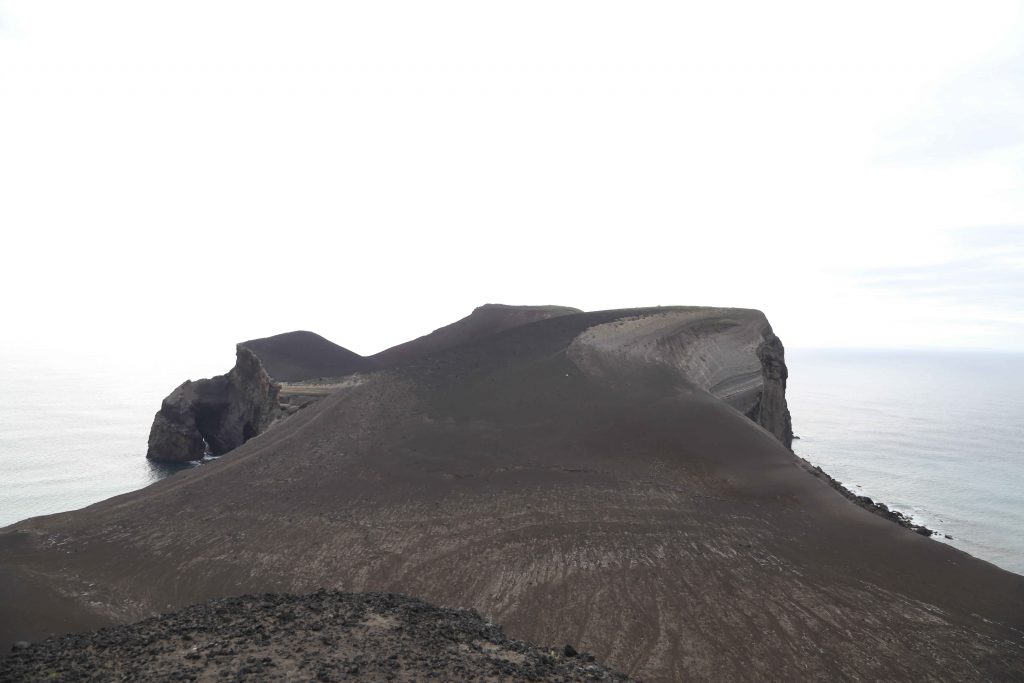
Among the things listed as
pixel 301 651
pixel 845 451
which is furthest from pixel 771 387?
pixel 301 651

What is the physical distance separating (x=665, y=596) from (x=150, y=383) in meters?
106

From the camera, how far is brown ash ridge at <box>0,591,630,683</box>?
1015 centimetres

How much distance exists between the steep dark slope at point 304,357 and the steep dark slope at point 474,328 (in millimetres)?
2157

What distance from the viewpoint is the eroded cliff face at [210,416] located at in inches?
1785

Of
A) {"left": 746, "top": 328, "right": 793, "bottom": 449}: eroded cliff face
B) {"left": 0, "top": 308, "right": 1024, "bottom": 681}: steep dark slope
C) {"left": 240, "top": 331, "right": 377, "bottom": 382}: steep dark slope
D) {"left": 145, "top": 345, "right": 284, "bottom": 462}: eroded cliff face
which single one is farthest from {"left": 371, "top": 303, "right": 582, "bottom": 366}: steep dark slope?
{"left": 145, "top": 345, "right": 284, "bottom": 462}: eroded cliff face

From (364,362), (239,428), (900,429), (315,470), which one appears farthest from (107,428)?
(900,429)

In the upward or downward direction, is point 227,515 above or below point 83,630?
above

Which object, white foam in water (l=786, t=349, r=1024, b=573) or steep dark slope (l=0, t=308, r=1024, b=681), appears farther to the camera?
white foam in water (l=786, t=349, r=1024, b=573)

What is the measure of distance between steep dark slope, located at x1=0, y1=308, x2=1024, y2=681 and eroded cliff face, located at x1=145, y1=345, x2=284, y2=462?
17446 millimetres

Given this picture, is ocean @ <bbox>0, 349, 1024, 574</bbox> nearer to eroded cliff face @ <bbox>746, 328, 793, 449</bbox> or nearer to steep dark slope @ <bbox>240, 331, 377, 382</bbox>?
eroded cliff face @ <bbox>746, 328, 793, 449</bbox>

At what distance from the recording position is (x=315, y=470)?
2458 cm

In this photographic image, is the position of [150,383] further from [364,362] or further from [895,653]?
[895,653]

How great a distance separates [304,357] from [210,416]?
1277 cm

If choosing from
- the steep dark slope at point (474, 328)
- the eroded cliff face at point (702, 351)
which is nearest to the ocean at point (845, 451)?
the eroded cliff face at point (702, 351)
